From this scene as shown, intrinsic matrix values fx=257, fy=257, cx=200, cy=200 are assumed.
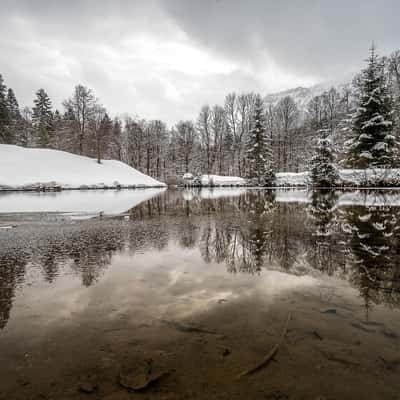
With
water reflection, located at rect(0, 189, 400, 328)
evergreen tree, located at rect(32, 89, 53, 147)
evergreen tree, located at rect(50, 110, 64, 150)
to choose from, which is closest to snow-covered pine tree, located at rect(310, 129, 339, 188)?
water reflection, located at rect(0, 189, 400, 328)

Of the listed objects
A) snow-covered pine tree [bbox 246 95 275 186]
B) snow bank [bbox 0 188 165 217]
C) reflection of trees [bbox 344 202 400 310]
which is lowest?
reflection of trees [bbox 344 202 400 310]

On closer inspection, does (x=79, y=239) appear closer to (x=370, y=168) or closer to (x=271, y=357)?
(x=271, y=357)

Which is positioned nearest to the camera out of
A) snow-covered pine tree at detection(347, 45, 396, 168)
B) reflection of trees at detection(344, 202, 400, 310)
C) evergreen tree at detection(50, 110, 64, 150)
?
reflection of trees at detection(344, 202, 400, 310)

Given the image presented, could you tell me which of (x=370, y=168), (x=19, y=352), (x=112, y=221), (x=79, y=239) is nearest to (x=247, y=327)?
(x=19, y=352)

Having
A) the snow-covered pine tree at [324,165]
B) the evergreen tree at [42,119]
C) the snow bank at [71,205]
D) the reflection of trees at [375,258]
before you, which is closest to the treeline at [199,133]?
the evergreen tree at [42,119]

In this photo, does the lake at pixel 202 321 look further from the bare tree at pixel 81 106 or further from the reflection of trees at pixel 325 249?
the bare tree at pixel 81 106

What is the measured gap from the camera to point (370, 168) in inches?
1072

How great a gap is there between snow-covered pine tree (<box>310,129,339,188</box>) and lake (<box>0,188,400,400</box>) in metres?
25.1

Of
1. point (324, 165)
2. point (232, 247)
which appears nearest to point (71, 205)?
point (232, 247)

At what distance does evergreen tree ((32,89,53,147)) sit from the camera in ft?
165

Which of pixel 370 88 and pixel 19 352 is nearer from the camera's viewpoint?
pixel 19 352

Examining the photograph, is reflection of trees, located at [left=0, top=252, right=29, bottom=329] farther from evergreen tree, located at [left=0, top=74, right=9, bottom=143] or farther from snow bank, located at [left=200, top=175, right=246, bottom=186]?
evergreen tree, located at [left=0, top=74, right=9, bottom=143]

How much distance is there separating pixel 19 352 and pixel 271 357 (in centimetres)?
224

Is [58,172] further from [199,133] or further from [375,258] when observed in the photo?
[375,258]
